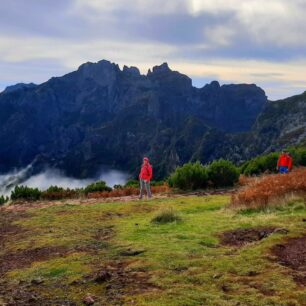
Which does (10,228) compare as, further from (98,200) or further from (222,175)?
(222,175)

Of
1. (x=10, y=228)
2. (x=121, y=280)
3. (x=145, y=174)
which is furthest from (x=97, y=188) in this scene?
(x=121, y=280)

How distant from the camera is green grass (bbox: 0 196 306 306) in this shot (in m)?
7.40

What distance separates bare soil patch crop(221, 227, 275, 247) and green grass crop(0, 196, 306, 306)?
0.96ft

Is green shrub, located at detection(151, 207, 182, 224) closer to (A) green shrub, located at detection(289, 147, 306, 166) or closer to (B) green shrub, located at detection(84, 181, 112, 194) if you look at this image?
(B) green shrub, located at detection(84, 181, 112, 194)

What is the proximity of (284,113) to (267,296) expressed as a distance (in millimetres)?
166353

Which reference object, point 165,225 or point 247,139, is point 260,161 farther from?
point 247,139

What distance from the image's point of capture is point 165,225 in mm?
13617

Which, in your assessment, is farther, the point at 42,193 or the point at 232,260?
the point at 42,193

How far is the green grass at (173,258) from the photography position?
7.40 metres

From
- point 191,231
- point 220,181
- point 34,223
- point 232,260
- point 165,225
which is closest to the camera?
point 232,260

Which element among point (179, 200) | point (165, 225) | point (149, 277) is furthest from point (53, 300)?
point (179, 200)

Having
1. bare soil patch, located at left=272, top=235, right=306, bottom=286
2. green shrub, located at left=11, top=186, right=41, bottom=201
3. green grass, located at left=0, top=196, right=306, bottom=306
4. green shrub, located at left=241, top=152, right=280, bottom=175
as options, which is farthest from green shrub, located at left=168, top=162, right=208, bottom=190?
bare soil patch, located at left=272, top=235, right=306, bottom=286

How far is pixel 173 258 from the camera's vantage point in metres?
9.53

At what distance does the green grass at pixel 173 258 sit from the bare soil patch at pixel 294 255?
17cm
